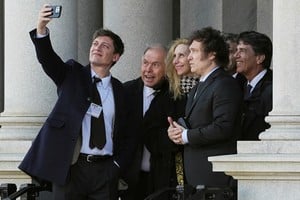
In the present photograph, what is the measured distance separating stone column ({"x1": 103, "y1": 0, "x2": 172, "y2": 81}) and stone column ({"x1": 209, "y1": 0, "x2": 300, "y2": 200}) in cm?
385

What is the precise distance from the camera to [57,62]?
46.3ft

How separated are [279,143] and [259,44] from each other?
4.62 feet

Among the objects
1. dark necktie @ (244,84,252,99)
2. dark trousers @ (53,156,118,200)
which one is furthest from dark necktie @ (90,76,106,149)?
dark necktie @ (244,84,252,99)

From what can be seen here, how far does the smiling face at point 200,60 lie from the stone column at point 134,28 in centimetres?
364

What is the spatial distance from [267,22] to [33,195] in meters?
6.33

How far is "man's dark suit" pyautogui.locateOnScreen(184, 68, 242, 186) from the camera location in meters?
13.5

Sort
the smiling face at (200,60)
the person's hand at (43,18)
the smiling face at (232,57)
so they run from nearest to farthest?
1. the person's hand at (43,18)
2. the smiling face at (200,60)
3. the smiling face at (232,57)

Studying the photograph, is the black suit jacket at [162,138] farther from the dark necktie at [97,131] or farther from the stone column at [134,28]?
the stone column at [134,28]

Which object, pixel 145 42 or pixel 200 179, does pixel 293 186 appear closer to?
pixel 200 179

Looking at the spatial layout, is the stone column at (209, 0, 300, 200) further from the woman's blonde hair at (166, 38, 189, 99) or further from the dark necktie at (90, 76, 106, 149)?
the dark necktie at (90, 76, 106, 149)

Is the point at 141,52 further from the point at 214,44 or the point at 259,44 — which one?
the point at 214,44

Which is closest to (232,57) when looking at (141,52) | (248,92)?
(248,92)

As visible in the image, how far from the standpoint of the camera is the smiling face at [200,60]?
1381cm

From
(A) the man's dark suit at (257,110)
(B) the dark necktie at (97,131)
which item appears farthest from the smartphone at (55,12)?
(A) the man's dark suit at (257,110)
